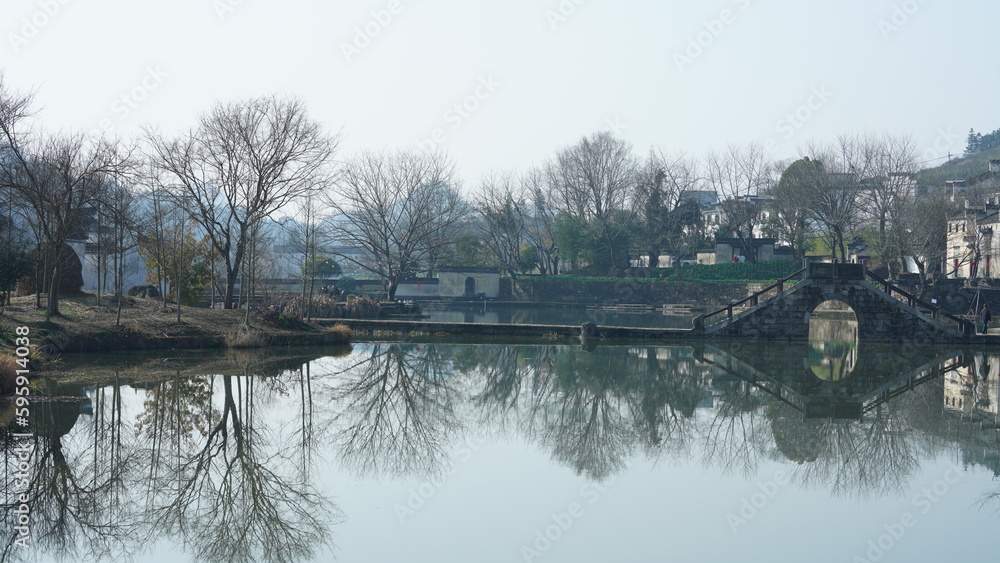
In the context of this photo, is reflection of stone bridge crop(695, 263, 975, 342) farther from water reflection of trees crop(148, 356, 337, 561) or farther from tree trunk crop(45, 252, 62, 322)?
tree trunk crop(45, 252, 62, 322)

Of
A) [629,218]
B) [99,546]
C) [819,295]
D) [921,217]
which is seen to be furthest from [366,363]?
[629,218]

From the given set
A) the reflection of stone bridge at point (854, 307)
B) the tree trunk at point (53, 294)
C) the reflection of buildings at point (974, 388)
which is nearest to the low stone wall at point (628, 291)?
the reflection of stone bridge at point (854, 307)

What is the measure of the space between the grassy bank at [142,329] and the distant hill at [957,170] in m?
55.5

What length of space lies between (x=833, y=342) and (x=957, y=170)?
8455 centimetres

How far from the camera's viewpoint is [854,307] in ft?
92.8

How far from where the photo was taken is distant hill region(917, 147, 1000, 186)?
66625 millimetres

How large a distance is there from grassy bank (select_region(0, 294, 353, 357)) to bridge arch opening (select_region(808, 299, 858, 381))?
13991mm

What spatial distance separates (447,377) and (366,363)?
2.80 metres

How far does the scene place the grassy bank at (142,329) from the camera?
19641 millimetres

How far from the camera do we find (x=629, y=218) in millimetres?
61812

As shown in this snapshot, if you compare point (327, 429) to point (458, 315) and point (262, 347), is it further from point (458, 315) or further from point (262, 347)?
point (458, 315)

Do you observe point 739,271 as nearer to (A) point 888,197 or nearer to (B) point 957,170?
(A) point 888,197

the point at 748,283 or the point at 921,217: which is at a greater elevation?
the point at 921,217

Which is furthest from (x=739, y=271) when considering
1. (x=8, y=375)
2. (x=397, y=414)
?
(x=8, y=375)
